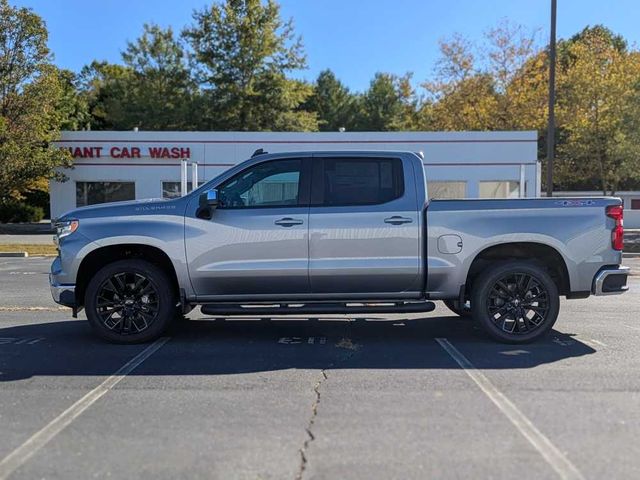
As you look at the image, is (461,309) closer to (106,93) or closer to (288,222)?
(288,222)

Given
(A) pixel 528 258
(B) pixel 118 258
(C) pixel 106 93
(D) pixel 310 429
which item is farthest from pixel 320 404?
(C) pixel 106 93

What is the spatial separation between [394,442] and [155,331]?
11.3 ft

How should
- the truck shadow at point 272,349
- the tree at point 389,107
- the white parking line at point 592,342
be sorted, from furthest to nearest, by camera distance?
the tree at point 389,107, the white parking line at point 592,342, the truck shadow at point 272,349

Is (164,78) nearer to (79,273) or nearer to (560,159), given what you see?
(560,159)

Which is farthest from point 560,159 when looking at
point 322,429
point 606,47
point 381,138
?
point 322,429

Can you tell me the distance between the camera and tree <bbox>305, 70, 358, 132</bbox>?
180 feet

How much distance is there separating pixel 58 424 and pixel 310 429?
180 centimetres

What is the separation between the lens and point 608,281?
6539 millimetres

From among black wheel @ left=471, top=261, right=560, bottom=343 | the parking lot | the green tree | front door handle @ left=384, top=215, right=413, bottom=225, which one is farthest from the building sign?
black wheel @ left=471, top=261, right=560, bottom=343

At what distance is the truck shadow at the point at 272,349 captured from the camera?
5.84 meters

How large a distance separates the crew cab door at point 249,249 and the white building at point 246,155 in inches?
910

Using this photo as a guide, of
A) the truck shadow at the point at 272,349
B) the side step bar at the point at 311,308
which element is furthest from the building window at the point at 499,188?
the side step bar at the point at 311,308

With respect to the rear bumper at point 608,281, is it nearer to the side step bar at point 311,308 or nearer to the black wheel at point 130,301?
the side step bar at point 311,308

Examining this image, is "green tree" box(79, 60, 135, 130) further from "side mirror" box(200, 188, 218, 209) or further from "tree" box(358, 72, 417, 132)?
"side mirror" box(200, 188, 218, 209)
